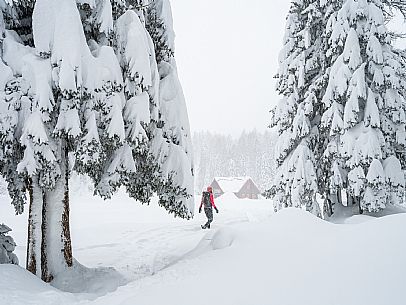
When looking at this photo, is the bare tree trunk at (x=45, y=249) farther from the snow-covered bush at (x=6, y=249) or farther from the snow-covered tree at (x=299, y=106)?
the snow-covered tree at (x=299, y=106)

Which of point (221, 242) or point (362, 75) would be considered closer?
point (221, 242)

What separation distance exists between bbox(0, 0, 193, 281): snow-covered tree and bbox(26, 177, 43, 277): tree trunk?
18 mm

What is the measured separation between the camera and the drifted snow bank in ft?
8.84

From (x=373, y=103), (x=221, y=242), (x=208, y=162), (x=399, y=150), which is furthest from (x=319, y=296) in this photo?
(x=208, y=162)

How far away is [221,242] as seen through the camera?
231 inches

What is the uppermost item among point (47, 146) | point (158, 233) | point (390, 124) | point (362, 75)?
point (362, 75)

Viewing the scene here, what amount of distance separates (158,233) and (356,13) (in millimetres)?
11775

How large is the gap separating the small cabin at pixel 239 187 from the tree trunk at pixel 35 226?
173 feet

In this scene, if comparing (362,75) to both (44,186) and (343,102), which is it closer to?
(343,102)

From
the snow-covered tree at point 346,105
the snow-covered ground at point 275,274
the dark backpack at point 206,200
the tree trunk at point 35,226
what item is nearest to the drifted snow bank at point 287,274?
the snow-covered ground at point 275,274

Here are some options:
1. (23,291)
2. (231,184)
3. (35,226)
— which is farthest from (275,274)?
(231,184)

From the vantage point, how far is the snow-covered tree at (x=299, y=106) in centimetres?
1140

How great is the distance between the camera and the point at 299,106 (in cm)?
1209

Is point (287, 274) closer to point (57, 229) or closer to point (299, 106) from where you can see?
point (57, 229)
